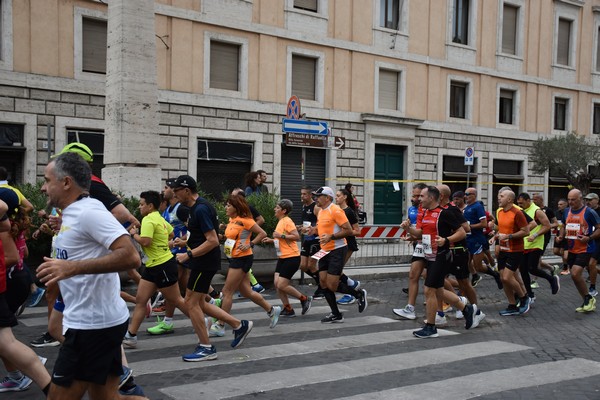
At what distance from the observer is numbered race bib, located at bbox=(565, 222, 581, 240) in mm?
10102

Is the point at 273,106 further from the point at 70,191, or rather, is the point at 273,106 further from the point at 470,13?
the point at 70,191

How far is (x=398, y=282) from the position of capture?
13.4m

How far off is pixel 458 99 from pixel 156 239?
2177cm

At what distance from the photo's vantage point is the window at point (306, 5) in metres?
22.0

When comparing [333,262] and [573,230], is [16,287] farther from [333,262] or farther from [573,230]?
[573,230]

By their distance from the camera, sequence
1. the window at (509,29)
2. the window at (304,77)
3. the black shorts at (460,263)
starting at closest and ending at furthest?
the black shorts at (460,263)
the window at (304,77)
the window at (509,29)

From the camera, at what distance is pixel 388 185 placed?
24469 mm

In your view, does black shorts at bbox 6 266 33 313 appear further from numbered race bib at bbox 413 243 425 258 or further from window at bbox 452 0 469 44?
window at bbox 452 0 469 44

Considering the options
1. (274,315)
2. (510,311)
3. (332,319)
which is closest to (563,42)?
(510,311)

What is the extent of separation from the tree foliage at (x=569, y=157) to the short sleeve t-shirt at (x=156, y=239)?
22.8 meters

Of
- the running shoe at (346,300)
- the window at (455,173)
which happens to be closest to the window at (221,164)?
the window at (455,173)

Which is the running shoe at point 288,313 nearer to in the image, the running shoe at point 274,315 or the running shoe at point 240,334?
the running shoe at point 274,315

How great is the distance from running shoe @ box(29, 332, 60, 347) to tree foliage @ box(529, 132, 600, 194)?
23.8 m

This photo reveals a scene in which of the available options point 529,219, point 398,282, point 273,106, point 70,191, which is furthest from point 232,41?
point 70,191
